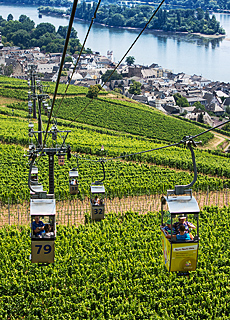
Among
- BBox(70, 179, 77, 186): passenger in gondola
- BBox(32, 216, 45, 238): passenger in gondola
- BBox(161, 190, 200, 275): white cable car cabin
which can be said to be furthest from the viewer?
BBox(70, 179, 77, 186): passenger in gondola

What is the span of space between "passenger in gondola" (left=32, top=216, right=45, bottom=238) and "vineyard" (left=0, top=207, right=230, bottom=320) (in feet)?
21.4

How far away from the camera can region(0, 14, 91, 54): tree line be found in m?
153

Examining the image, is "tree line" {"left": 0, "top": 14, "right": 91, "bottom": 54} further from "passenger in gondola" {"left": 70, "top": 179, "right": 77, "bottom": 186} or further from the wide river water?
"passenger in gondola" {"left": 70, "top": 179, "right": 77, "bottom": 186}

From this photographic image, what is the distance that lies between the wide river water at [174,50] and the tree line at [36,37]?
8690 mm

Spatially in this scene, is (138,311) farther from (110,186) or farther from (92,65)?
(92,65)

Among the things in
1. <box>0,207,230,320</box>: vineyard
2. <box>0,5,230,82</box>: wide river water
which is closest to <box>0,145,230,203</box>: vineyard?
<box>0,207,230,320</box>: vineyard

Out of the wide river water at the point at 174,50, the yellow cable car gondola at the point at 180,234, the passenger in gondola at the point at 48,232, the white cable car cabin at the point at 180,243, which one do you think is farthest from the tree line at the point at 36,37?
the white cable car cabin at the point at 180,243

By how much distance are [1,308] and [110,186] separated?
16.5m

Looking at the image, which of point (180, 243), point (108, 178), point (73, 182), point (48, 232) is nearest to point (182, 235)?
point (180, 243)

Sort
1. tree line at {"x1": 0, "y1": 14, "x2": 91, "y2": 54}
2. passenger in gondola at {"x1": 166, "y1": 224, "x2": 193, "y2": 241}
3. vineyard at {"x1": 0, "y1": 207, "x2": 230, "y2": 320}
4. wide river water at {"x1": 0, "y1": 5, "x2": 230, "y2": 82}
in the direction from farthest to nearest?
tree line at {"x1": 0, "y1": 14, "x2": 91, "y2": 54} < wide river water at {"x1": 0, "y1": 5, "x2": 230, "y2": 82} < vineyard at {"x1": 0, "y1": 207, "x2": 230, "y2": 320} < passenger in gondola at {"x1": 166, "y1": 224, "x2": 193, "y2": 241}

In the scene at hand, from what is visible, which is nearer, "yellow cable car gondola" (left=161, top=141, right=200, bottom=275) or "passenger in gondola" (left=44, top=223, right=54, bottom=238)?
"yellow cable car gondola" (left=161, top=141, right=200, bottom=275)

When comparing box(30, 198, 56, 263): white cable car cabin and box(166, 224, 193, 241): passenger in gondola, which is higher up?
box(166, 224, 193, 241): passenger in gondola

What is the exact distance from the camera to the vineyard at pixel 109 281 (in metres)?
18.8

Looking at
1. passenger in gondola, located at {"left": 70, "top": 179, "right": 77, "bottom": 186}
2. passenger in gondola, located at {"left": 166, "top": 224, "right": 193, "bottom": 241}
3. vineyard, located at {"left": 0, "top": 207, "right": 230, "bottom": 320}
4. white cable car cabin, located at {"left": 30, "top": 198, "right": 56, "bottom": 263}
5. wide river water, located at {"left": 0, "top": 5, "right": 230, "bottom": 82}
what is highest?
wide river water, located at {"left": 0, "top": 5, "right": 230, "bottom": 82}
